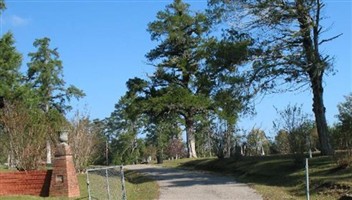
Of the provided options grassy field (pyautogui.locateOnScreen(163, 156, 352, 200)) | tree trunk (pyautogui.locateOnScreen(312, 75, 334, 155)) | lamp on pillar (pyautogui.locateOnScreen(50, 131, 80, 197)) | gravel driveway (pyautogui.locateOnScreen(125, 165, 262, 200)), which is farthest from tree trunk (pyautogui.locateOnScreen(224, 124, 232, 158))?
lamp on pillar (pyautogui.locateOnScreen(50, 131, 80, 197))

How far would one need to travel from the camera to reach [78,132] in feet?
92.3

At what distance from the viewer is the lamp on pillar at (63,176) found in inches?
681

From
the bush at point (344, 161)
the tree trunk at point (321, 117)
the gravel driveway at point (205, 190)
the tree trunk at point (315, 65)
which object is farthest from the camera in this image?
the tree trunk at point (321, 117)

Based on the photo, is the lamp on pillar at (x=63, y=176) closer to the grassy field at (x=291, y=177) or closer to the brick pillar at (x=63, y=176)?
the brick pillar at (x=63, y=176)

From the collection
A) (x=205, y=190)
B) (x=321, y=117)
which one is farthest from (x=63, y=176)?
(x=321, y=117)

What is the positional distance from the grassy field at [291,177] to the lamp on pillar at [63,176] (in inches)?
257

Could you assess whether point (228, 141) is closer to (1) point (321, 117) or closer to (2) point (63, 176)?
(1) point (321, 117)

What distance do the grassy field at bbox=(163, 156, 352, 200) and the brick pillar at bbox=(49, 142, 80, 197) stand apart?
21.4ft

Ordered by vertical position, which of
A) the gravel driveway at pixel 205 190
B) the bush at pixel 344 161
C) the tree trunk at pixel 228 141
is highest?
the tree trunk at pixel 228 141

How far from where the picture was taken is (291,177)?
18.8 metres

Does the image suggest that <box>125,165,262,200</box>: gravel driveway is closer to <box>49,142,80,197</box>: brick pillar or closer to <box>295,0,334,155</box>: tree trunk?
<box>49,142,80,197</box>: brick pillar

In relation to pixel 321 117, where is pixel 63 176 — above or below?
below

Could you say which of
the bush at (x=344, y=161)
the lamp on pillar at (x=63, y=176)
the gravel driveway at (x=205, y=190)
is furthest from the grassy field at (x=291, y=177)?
the lamp on pillar at (x=63, y=176)

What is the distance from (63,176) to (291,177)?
845 centimetres
